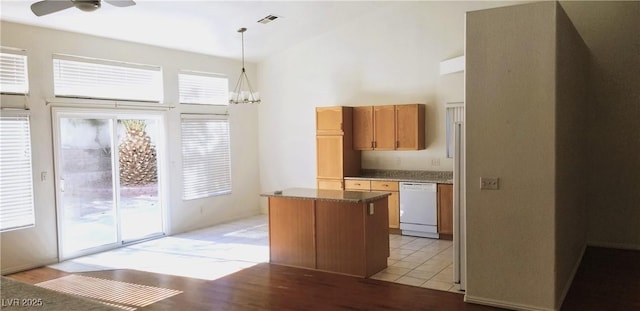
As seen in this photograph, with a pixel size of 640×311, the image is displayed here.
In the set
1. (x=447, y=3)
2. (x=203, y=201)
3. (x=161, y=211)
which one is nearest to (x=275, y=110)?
(x=203, y=201)

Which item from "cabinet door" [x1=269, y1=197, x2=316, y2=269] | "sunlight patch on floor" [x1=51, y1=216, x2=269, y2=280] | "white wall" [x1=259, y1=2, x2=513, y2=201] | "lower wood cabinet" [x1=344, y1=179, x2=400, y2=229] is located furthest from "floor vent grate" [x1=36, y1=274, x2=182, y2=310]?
"white wall" [x1=259, y1=2, x2=513, y2=201]

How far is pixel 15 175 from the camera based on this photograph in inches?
222

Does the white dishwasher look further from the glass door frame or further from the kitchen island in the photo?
the glass door frame

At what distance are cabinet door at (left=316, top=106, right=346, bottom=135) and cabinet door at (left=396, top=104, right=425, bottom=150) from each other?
0.95 meters

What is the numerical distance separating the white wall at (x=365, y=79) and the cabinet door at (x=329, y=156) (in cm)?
62

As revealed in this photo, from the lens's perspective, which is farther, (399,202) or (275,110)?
(275,110)

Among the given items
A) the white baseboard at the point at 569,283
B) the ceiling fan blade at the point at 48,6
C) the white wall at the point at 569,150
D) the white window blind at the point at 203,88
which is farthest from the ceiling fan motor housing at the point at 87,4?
the white baseboard at the point at 569,283

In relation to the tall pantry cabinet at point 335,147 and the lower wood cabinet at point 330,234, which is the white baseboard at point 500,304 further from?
the tall pantry cabinet at point 335,147

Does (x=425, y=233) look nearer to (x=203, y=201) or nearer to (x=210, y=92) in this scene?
(x=203, y=201)

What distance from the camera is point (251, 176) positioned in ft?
30.5

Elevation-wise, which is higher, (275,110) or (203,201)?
(275,110)

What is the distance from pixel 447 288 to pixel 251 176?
5.35 metres

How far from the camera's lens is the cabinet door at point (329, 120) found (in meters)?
7.82

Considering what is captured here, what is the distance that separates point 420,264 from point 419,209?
1550 millimetres
